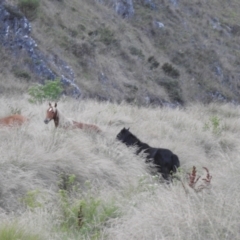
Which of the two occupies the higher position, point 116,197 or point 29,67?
point 116,197

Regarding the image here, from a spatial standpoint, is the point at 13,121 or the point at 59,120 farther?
the point at 59,120

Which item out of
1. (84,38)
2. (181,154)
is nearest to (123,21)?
(84,38)

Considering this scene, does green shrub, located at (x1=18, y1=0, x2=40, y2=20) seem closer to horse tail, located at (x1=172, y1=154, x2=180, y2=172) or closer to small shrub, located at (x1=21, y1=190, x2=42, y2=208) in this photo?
horse tail, located at (x1=172, y1=154, x2=180, y2=172)

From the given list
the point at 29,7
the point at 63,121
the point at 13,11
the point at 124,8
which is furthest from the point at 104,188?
the point at 124,8

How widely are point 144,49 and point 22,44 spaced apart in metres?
14.1

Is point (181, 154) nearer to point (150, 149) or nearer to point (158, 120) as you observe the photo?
point (150, 149)

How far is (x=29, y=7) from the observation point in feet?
93.9

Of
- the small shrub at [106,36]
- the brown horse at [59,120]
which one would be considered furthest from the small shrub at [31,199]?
the small shrub at [106,36]

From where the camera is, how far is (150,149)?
32.2ft

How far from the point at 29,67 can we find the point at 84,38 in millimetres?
7576

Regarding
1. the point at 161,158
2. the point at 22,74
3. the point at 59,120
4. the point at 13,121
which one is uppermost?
the point at 161,158

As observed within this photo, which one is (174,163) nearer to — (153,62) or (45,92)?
(45,92)

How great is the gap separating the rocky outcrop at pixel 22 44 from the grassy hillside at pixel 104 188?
41.8ft

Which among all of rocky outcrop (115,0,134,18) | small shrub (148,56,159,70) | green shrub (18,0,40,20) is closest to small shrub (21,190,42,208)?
green shrub (18,0,40,20)
